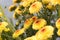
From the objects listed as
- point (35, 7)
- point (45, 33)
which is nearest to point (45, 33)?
point (45, 33)

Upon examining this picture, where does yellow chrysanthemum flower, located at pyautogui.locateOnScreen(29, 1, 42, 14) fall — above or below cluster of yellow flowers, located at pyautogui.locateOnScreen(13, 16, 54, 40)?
above

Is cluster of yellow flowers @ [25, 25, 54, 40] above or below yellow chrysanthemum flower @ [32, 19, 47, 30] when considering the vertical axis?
below

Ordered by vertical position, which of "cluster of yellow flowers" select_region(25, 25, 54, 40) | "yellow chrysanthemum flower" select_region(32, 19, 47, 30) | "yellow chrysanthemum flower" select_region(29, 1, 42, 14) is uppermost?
"yellow chrysanthemum flower" select_region(29, 1, 42, 14)

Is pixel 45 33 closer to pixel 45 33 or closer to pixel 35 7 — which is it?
pixel 45 33

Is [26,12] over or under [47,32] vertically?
over

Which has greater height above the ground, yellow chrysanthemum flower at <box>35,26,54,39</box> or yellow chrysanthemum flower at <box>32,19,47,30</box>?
yellow chrysanthemum flower at <box>32,19,47,30</box>

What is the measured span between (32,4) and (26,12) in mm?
75

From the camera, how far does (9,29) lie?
2.48 feet

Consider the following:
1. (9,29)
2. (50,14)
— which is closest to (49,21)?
(50,14)

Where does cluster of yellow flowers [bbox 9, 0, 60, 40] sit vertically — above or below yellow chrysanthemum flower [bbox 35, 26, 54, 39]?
above

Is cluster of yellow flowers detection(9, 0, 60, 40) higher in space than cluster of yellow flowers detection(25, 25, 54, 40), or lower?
higher

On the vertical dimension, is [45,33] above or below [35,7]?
below

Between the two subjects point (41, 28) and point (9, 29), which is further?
point (9, 29)

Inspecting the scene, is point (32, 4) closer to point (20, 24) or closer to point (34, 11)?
point (34, 11)
